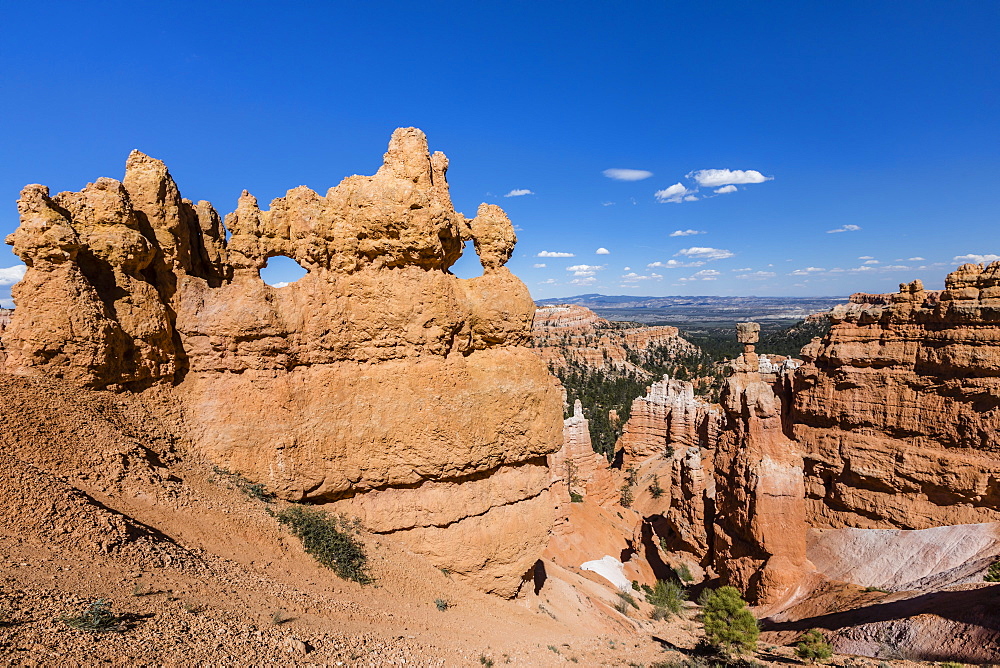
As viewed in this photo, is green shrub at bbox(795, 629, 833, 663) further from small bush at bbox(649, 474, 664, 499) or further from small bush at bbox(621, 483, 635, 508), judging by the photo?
small bush at bbox(621, 483, 635, 508)

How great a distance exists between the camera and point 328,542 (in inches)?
380

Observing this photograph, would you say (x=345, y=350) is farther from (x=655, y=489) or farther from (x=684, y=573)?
(x=655, y=489)

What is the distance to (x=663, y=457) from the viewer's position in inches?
1580

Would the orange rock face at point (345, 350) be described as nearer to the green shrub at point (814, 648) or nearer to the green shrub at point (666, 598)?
the green shrub at point (814, 648)

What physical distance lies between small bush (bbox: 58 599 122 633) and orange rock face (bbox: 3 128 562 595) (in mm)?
4710

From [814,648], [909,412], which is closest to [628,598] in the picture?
[814,648]

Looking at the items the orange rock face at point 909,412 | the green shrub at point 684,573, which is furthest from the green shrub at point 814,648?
the green shrub at point 684,573

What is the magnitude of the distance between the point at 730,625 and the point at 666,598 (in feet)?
23.7

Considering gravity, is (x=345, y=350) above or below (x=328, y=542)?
above

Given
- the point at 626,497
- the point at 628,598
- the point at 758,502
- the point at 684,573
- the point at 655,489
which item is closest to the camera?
the point at 628,598

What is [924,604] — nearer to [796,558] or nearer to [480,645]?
[796,558]

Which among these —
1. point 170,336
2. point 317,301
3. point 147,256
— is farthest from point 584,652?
point 147,256

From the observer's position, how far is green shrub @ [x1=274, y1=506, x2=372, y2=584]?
30.9 feet

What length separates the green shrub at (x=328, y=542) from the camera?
9422mm
